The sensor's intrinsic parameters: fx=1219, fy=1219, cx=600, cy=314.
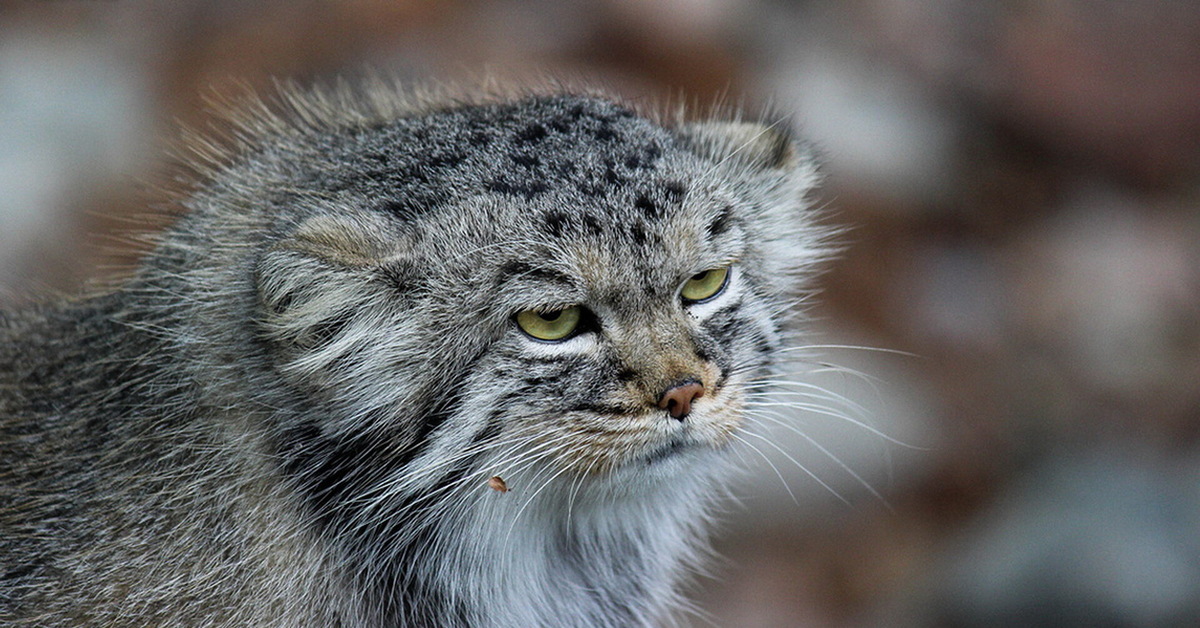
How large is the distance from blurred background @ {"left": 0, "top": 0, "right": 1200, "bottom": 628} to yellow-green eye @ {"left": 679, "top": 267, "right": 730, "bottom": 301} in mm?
3883

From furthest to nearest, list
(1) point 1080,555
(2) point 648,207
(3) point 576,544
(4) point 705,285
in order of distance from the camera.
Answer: (1) point 1080,555 → (3) point 576,544 → (4) point 705,285 → (2) point 648,207

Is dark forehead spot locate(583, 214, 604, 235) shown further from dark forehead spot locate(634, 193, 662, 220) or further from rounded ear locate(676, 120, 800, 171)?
rounded ear locate(676, 120, 800, 171)

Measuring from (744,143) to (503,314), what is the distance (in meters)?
1.32

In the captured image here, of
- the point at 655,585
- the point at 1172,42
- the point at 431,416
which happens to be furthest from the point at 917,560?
the point at 431,416

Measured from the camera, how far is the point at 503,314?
3.64 meters

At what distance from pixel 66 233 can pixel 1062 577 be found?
7.12 meters

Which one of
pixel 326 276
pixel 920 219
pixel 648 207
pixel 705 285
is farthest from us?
pixel 920 219

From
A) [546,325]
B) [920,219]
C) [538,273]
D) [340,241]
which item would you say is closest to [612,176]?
[538,273]

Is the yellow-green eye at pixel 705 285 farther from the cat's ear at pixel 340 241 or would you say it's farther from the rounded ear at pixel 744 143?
the cat's ear at pixel 340 241

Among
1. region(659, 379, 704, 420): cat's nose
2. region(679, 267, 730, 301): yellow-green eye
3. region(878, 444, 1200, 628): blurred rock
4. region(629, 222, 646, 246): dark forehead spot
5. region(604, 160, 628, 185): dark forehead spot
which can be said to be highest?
region(604, 160, 628, 185): dark forehead spot

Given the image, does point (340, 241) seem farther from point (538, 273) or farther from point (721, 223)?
point (721, 223)

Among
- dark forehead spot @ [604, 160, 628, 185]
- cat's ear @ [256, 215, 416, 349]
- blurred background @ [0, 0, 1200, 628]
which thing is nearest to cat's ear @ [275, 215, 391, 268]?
cat's ear @ [256, 215, 416, 349]

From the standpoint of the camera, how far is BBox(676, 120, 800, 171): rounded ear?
4.40 meters

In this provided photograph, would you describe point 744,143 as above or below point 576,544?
above
